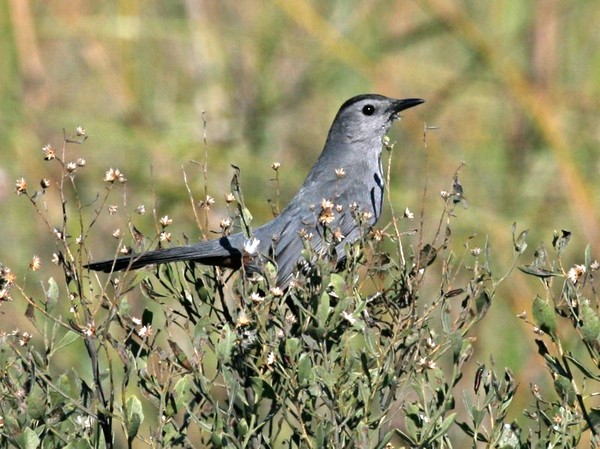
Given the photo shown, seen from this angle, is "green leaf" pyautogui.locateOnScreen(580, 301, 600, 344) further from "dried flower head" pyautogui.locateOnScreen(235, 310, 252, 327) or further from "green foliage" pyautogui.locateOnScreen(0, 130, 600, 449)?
"dried flower head" pyautogui.locateOnScreen(235, 310, 252, 327)

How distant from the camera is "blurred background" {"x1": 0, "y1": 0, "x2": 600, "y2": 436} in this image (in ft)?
17.5

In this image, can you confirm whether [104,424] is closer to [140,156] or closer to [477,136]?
[140,156]

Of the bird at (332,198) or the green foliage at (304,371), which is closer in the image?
the green foliage at (304,371)

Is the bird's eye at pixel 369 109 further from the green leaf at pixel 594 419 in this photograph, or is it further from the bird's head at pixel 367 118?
the green leaf at pixel 594 419

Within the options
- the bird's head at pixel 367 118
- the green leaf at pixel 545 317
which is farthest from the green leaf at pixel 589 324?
the bird's head at pixel 367 118

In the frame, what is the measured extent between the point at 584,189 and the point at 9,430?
11.8 feet

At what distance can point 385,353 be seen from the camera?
7.75 ft

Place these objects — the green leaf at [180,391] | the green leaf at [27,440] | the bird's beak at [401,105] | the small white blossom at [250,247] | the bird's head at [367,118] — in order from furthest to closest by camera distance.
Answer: the bird's head at [367,118] < the bird's beak at [401,105] < the small white blossom at [250,247] < the green leaf at [180,391] < the green leaf at [27,440]

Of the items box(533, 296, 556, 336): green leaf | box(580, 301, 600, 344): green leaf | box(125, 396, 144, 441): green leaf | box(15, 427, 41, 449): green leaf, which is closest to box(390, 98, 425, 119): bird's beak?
box(533, 296, 556, 336): green leaf

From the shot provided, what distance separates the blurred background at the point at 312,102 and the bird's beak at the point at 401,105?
0.72ft

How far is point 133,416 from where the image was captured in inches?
90.1

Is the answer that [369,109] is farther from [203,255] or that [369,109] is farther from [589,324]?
[589,324]

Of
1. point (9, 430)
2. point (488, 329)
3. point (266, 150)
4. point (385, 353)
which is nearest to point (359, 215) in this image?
point (385, 353)

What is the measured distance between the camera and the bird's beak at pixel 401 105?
4.89 m
